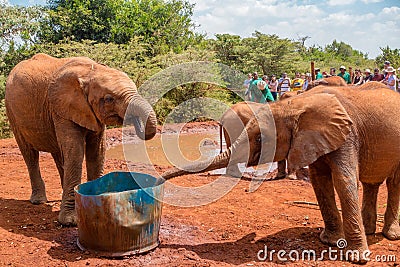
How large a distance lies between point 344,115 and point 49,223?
4.39 metres

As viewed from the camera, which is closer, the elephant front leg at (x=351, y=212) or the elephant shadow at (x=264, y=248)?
the elephant front leg at (x=351, y=212)

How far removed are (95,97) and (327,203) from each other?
3387mm

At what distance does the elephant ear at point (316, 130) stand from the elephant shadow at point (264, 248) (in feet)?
3.88

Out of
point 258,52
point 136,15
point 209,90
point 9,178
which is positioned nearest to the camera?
point 9,178

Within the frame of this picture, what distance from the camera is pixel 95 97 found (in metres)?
5.76

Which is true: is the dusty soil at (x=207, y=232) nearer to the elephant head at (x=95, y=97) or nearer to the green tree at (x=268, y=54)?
the elephant head at (x=95, y=97)

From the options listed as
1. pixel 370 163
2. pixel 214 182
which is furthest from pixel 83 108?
pixel 214 182

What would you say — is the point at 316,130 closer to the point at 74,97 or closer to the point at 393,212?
the point at 393,212

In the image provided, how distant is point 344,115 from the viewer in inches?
202

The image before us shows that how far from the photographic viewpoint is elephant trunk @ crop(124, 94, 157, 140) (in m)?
5.25

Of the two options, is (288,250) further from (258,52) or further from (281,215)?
(258,52)

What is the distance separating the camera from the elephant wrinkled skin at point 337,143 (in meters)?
5.06

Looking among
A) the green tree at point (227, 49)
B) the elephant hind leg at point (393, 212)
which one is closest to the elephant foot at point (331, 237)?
the elephant hind leg at point (393, 212)

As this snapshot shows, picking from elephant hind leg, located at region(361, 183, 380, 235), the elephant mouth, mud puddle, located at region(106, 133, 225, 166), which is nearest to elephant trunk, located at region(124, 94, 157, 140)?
the elephant mouth
